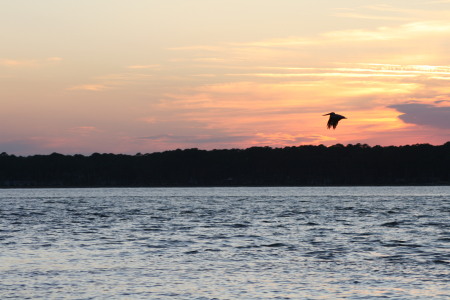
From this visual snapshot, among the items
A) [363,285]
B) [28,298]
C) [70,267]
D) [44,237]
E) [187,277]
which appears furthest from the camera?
[44,237]

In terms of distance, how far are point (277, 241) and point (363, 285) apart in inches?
749

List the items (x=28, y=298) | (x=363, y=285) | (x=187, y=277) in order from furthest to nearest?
(x=187, y=277)
(x=363, y=285)
(x=28, y=298)

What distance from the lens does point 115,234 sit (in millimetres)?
54156

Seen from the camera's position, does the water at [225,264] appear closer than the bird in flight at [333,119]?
Yes

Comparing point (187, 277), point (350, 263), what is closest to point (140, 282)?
point (187, 277)

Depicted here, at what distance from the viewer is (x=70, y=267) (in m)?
33.6

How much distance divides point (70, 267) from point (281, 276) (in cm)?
946

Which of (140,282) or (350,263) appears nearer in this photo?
(140,282)

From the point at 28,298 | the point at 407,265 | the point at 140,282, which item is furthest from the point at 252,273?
the point at 28,298

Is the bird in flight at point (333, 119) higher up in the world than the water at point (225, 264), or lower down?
higher up

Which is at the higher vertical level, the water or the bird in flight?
the bird in flight

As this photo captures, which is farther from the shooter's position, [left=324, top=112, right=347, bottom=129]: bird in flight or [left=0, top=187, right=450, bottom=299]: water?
[left=324, top=112, right=347, bottom=129]: bird in flight

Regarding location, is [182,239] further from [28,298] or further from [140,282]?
[28,298]

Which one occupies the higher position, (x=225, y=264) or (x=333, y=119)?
(x=333, y=119)
